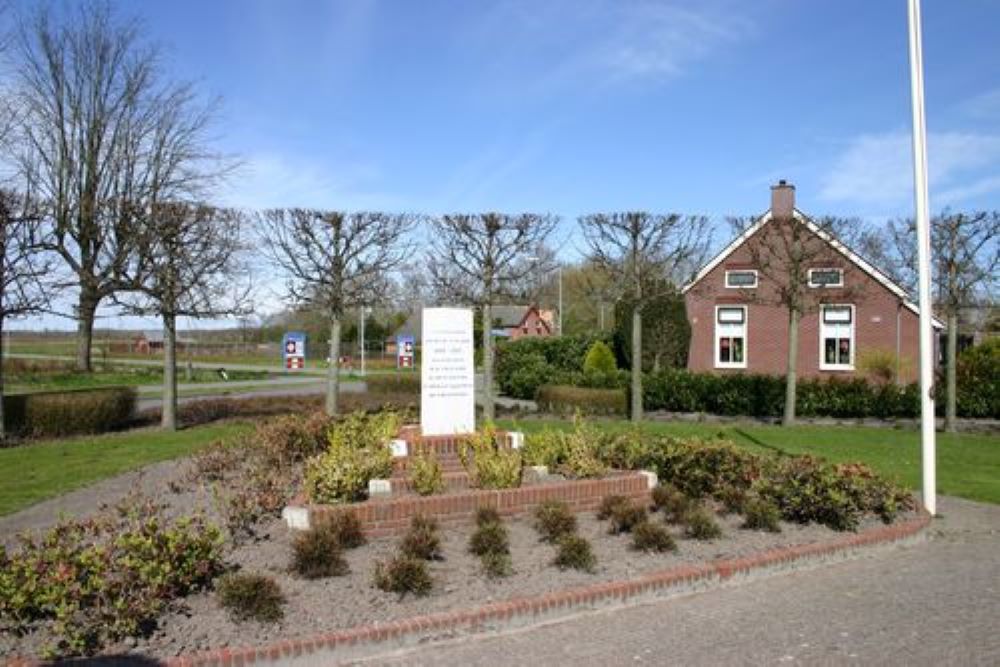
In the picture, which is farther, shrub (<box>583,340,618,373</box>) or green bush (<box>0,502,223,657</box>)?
shrub (<box>583,340,618,373</box>)

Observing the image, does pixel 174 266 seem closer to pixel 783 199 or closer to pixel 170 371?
pixel 170 371

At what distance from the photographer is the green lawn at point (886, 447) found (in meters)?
12.4

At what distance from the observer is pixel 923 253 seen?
938 centimetres

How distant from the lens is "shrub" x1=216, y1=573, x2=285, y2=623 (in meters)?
5.41

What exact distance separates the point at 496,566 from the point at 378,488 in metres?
2.37

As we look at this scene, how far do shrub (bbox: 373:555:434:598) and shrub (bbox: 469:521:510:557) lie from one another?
885 millimetres

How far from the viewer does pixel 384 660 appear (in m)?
5.26

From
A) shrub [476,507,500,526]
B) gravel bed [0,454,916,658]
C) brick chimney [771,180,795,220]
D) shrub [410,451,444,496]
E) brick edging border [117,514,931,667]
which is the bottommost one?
brick edging border [117,514,931,667]

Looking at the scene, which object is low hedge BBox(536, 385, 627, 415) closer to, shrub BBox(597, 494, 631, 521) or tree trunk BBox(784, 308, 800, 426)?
tree trunk BBox(784, 308, 800, 426)

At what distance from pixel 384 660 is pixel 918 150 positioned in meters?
7.92

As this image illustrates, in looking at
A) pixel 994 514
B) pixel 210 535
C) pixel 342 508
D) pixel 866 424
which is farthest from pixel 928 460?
pixel 866 424

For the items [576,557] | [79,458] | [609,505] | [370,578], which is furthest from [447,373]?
[79,458]

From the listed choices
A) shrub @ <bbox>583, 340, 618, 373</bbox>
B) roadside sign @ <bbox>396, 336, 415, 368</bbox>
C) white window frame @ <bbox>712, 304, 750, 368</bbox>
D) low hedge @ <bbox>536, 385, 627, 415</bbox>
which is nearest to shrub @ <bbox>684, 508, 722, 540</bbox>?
low hedge @ <bbox>536, 385, 627, 415</bbox>

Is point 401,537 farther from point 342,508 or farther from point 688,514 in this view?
point 688,514
